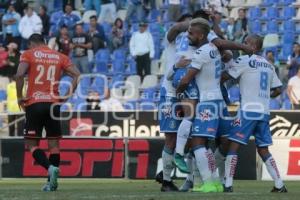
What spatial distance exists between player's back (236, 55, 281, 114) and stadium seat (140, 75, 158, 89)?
1250 centimetres

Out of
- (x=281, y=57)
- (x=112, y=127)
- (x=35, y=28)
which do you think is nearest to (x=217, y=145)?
(x=112, y=127)

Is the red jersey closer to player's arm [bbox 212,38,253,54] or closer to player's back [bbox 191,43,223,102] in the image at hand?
player's back [bbox 191,43,223,102]

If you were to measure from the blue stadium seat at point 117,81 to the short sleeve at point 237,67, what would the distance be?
12.9 m

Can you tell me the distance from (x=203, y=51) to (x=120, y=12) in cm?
1679

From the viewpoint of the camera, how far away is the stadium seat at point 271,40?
25.1 m

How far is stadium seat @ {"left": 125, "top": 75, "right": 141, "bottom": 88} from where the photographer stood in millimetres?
25344

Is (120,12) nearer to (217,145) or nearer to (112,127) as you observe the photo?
(112,127)

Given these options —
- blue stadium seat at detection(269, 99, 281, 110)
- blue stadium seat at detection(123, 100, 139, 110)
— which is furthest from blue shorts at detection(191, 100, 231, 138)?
blue stadium seat at detection(123, 100, 139, 110)

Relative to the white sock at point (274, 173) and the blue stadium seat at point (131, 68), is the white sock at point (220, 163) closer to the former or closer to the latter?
the white sock at point (274, 173)

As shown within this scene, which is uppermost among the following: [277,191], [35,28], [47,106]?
[35,28]

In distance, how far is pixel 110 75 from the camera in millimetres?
26672

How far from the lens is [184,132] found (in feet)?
40.0

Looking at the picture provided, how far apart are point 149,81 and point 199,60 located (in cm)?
1344

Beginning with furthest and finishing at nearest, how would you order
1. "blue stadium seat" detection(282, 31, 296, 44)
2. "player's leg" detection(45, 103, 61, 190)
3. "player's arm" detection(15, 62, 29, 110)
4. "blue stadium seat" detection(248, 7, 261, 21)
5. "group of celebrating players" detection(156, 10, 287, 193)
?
1. "blue stadium seat" detection(248, 7, 261, 21)
2. "blue stadium seat" detection(282, 31, 296, 44)
3. "player's leg" detection(45, 103, 61, 190)
4. "player's arm" detection(15, 62, 29, 110)
5. "group of celebrating players" detection(156, 10, 287, 193)
